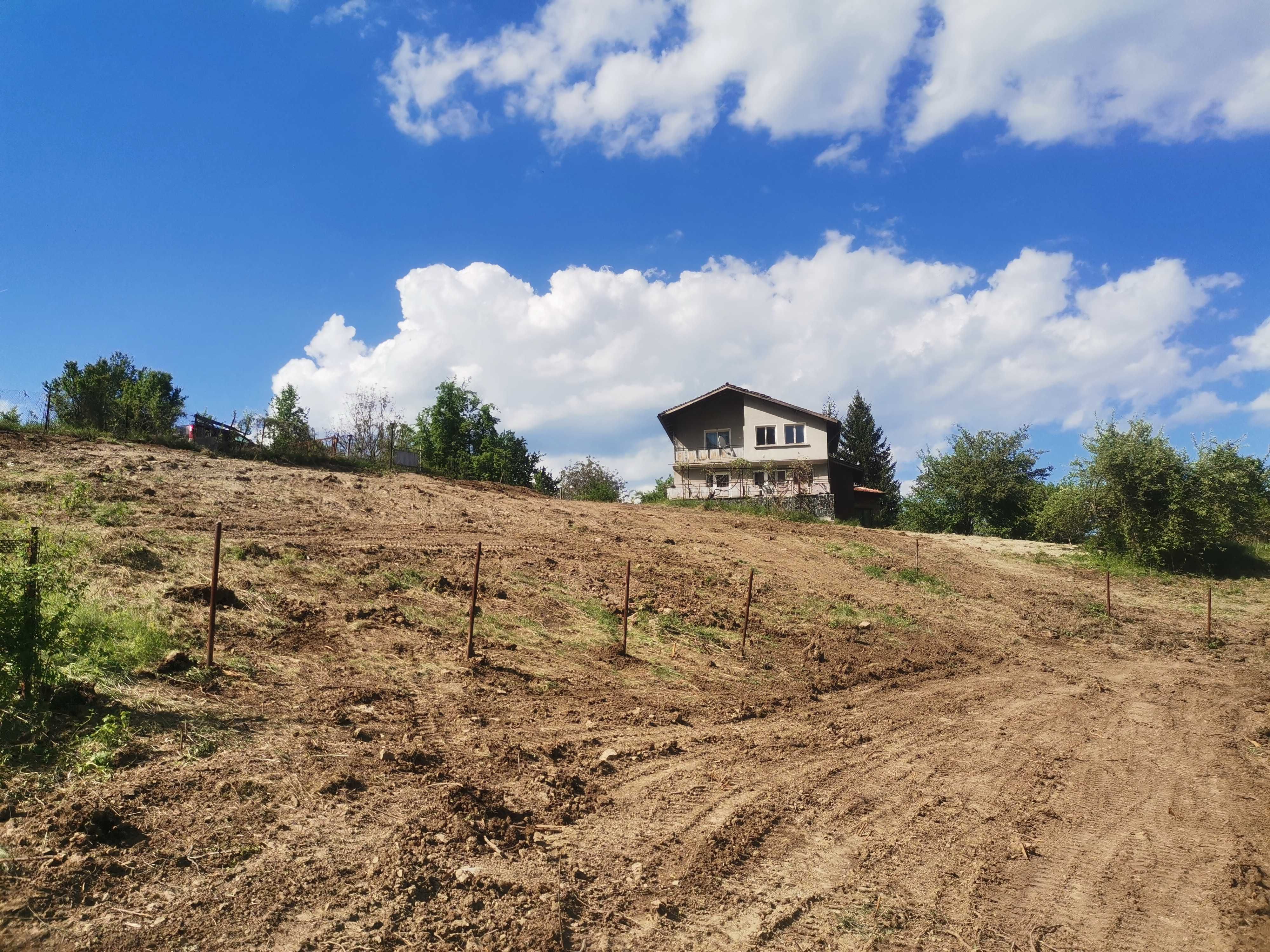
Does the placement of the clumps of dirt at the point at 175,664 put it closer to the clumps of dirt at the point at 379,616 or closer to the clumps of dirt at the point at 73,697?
the clumps of dirt at the point at 73,697

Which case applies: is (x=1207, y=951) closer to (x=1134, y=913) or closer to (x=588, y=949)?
(x=1134, y=913)

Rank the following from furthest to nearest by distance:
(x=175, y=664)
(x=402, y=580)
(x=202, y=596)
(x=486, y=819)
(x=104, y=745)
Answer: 1. (x=402, y=580)
2. (x=202, y=596)
3. (x=175, y=664)
4. (x=486, y=819)
5. (x=104, y=745)

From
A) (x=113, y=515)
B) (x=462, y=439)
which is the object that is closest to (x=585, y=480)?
(x=462, y=439)

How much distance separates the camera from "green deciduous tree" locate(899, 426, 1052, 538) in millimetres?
42250

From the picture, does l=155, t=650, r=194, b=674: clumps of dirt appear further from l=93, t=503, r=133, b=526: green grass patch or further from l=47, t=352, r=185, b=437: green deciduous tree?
l=47, t=352, r=185, b=437: green deciduous tree

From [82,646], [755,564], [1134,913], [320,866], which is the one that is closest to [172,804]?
[320,866]

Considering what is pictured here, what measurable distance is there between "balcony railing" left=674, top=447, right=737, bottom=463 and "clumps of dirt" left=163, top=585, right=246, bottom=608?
33186 mm

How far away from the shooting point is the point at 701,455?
139 ft

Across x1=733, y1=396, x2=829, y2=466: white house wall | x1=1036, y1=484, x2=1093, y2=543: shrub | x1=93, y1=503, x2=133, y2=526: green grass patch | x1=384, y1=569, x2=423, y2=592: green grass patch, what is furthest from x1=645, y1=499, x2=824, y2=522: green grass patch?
x1=93, y1=503, x2=133, y2=526: green grass patch

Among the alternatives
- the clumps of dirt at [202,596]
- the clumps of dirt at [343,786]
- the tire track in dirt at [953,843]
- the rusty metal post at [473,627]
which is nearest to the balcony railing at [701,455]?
the rusty metal post at [473,627]

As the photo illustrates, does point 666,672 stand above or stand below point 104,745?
below

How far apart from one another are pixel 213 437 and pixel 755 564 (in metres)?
19.2

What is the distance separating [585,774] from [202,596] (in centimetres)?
603

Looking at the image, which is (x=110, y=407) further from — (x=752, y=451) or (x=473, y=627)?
(x=752, y=451)
